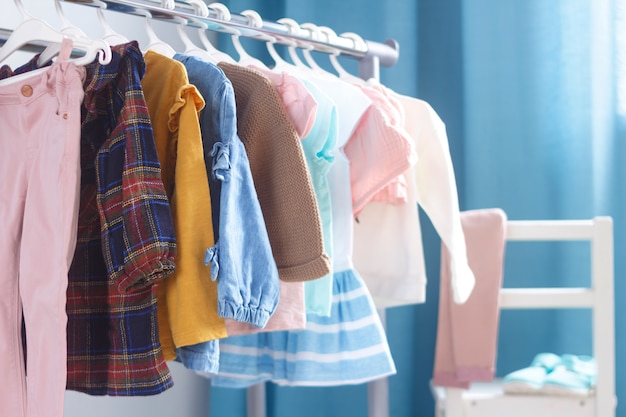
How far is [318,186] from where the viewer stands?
58.3 inches

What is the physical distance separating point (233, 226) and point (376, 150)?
17.3 inches

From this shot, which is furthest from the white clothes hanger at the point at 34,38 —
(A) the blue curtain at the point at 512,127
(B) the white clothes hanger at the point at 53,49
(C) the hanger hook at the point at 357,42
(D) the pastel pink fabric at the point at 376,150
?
(A) the blue curtain at the point at 512,127

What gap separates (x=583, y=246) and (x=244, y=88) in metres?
1.22

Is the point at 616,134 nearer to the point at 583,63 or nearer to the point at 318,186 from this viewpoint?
the point at 583,63

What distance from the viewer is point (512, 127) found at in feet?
7.37

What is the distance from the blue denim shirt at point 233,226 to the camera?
1155 mm

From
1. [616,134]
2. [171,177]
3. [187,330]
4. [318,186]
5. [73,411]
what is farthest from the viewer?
[616,134]

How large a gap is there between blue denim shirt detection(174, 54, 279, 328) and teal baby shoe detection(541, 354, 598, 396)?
828mm

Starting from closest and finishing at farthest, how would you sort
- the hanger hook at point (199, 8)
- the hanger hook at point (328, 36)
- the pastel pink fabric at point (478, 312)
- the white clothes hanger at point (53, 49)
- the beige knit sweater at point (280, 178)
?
the white clothes hanger at point (53, 49) < the beige knit sweater at point (280, 178) < the hanger hook at point (199, 8) < the hanger hook at point (328, 36) < the pastel pink fabric at point (478, 312)

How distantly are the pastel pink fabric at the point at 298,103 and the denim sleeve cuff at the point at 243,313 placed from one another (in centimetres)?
33

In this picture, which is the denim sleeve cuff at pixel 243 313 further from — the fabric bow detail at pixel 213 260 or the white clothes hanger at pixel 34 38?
the white clothes hanger at pixel 34 38

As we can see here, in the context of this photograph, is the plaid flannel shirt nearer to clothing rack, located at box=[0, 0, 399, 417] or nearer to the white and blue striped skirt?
clothing rack, located at box=[0, 0, 399, 417]

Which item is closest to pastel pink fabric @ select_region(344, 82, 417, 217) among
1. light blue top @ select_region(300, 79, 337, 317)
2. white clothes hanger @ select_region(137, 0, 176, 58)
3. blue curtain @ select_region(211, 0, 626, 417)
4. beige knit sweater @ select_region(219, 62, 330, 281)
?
light blue top @ select_region(300, 79, 337, 317)

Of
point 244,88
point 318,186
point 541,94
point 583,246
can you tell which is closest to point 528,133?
point 541,94
